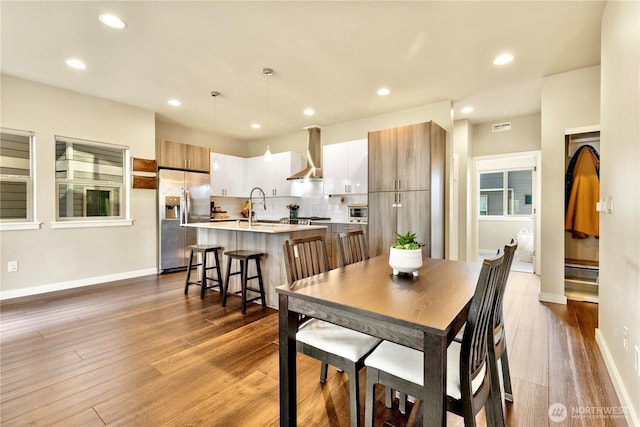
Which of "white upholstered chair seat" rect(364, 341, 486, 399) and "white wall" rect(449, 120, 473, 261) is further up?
"white wall" rect(449, 120, 473, 261)

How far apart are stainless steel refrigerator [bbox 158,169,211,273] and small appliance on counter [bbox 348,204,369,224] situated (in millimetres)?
2862

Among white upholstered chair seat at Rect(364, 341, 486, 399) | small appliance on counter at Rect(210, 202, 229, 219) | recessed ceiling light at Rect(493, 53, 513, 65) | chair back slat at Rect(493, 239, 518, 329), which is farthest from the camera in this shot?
small appliance on counter at Rect(210, 202, 229, 219)

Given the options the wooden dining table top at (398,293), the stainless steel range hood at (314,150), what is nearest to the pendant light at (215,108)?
the stainless steel range hood at (314,150)

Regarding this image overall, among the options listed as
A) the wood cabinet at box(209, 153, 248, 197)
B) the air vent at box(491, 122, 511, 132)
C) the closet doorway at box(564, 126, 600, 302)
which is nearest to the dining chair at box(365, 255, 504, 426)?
the closet doorway at box(564, 126, 600, 302)

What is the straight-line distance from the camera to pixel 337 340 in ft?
4.77

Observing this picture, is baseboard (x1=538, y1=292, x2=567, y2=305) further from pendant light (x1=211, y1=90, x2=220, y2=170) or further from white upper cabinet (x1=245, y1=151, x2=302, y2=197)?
pendant light (x1=211, y1=90, x2=220, y2=170)

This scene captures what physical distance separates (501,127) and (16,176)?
24.5ft

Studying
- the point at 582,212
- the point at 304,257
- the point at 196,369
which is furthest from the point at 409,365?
the point at 582,212

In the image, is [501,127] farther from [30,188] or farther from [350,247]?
[30,188]

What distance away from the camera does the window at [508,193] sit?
22.4 feet

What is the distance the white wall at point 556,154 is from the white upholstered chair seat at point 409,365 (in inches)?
121

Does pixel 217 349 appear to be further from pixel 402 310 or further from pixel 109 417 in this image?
pixel 402 310

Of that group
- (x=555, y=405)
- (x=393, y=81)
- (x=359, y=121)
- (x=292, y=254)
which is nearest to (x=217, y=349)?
(x=292, y=254)

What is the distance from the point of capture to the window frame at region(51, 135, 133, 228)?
13.2 feet
